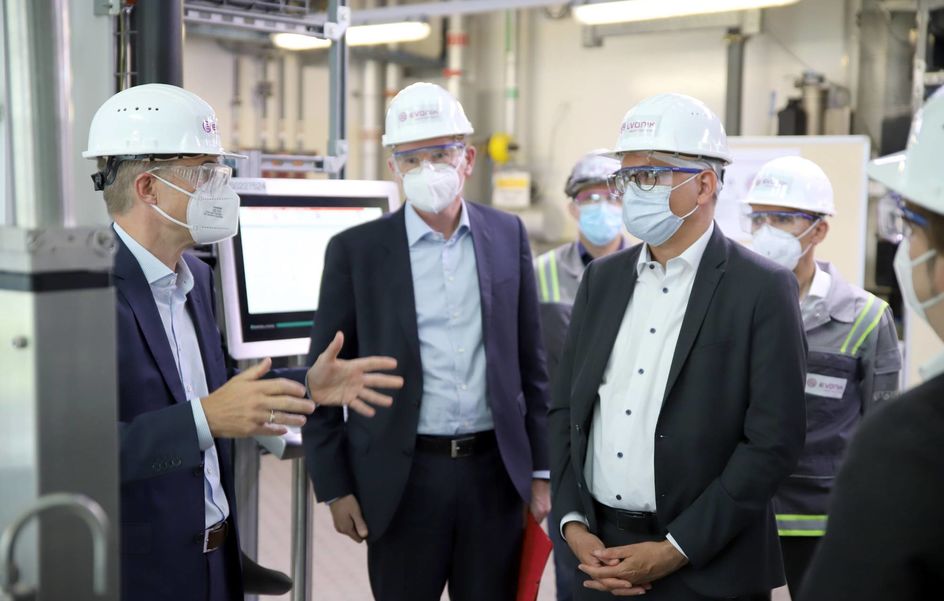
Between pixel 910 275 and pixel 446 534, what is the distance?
136cm

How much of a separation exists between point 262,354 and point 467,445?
28.4 inches

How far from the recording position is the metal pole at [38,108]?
33.7 inches

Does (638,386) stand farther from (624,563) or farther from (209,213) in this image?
(209,213)

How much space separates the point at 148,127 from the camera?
1.80m

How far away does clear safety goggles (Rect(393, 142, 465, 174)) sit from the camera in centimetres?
236

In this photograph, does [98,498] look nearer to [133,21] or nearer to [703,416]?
[703,416]

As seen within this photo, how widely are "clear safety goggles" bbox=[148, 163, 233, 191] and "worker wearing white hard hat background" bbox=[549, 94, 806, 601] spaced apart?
0.82m

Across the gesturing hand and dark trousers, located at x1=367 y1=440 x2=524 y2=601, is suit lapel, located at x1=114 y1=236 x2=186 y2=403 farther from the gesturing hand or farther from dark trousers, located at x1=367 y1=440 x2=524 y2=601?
dark trousers, located at x1=367 y1=440 x2=524 y2=601

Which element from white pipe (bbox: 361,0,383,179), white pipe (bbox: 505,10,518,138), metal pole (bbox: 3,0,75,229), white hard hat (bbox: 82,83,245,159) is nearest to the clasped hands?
white hard hat (bbox: 82,83,245,159)

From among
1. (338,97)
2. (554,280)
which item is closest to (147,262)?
(338,97)

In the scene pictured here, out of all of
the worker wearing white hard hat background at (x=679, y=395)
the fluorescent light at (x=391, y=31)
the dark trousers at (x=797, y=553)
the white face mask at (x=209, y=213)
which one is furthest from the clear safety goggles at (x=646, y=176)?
the fluorescent light at (x=391, y=31)

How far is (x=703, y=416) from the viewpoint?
1754 mm

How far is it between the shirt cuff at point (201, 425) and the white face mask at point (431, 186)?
982 mm

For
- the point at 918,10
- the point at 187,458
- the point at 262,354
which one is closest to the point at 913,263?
the point at 187,458
